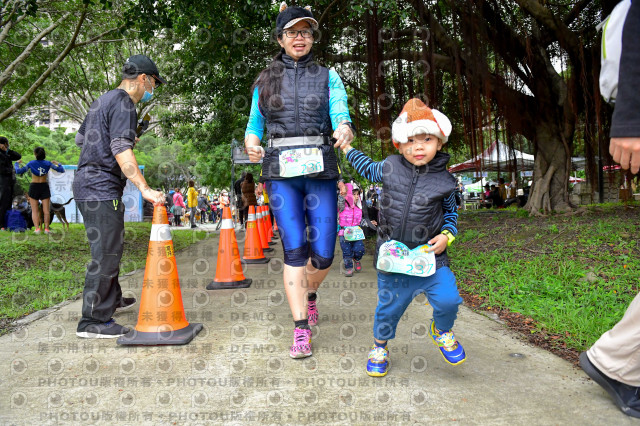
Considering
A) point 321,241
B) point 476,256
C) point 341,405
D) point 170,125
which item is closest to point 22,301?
point 321,241

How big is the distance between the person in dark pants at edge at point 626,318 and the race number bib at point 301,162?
1.52 meters

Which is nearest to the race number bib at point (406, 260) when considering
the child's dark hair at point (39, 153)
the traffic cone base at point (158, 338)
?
the traffic cone base at point (158, 338)

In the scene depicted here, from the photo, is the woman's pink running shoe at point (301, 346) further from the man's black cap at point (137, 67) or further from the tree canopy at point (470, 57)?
the tree canopy at point (470, 57)

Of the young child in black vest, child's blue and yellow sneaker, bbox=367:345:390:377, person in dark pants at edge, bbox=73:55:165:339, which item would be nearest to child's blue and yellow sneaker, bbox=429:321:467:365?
the young child in black vest

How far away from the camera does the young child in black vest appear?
2.33m

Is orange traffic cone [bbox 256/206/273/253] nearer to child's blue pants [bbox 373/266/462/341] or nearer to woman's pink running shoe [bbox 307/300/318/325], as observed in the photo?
woman's pink running shoe [bbox 307/300/318/325]

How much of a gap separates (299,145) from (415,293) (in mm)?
1113

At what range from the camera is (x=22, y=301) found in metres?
4.32

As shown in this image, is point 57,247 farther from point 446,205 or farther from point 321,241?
point 446,205

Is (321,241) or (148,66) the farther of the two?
(148,66)

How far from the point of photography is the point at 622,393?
1993 millimetres

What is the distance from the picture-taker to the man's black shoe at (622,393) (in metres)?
1.95

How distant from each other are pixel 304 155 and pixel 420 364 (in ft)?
4.49

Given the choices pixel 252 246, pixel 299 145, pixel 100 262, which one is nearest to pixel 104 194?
pixel 100 262
